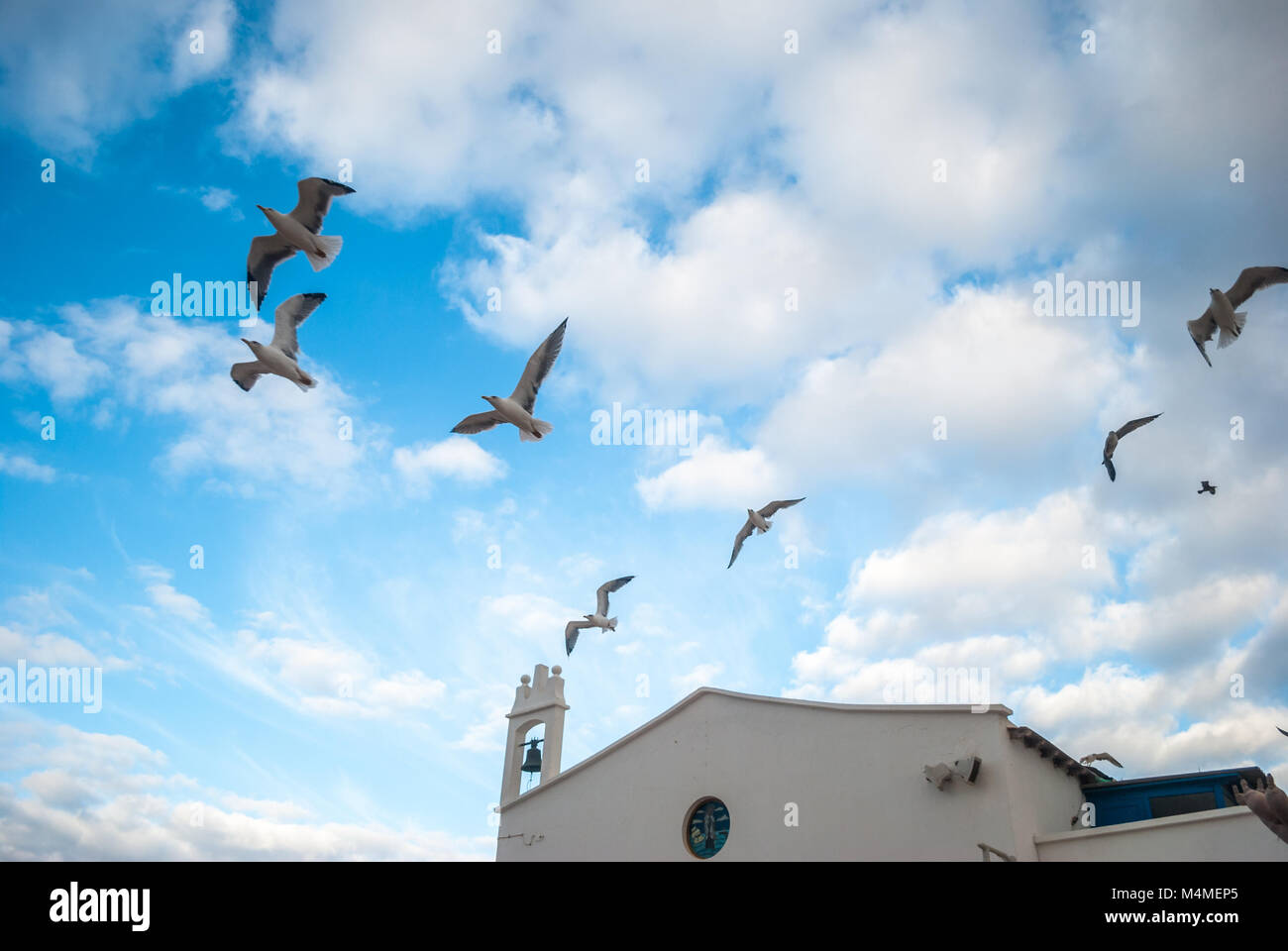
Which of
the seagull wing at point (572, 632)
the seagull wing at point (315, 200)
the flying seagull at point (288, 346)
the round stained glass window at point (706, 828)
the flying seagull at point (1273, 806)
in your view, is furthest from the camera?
the seagull wing at point (572, 632)

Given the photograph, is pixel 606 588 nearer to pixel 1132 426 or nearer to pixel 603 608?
pixel 603 608

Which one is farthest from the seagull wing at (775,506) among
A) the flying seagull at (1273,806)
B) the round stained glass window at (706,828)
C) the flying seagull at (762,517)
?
the flying seagull at (1273,806)

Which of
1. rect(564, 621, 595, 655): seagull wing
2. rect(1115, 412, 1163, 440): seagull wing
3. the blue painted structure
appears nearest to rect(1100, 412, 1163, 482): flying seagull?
rect(1115, 412, 1163, 440): seagull wing

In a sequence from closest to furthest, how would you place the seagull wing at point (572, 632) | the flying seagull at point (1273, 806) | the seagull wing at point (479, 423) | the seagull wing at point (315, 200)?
the flying seagull at point (1273, 806) < the seagull wing at point (315, 200) < the seagull wing at point (479, 423) < the seagull wing at point (572, 632)

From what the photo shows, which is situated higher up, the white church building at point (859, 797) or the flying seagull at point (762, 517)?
the flying seagull at point (762, 517)

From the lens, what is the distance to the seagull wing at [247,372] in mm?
14789

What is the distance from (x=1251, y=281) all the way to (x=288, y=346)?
1572 cm

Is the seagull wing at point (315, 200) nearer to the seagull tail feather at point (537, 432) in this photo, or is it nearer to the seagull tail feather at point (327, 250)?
the seagull tail feather at point (327, 250)

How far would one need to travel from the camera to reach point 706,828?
1853 cm
